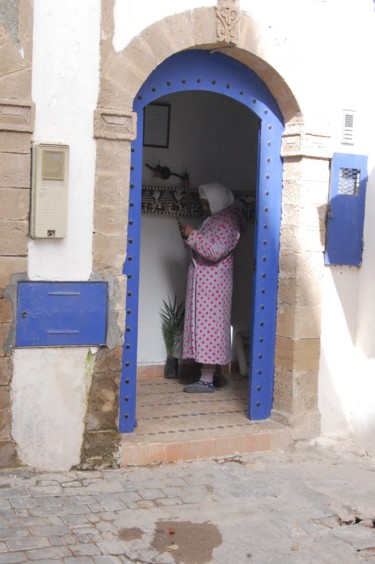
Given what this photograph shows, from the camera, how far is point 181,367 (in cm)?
727

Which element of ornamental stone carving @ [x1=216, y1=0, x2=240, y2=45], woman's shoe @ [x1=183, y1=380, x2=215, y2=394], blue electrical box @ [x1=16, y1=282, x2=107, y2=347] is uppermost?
ornamental stone carving @ [x1=216, y1=0, x2=240, y2=45]

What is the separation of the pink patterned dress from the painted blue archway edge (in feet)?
2.21

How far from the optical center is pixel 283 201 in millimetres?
5926

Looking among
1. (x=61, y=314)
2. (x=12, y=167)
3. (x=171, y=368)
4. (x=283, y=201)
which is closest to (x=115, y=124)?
(x=12, y=167)

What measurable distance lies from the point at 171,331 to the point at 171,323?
0.08 m

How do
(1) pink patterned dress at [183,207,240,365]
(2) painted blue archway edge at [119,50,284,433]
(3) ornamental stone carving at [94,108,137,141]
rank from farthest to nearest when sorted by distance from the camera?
(1) pink patterned dress at [183,207,240,365]
(2) painted blue archway edge at [119,50,284,433]
(3) ornamental stone carving at [94,108,137,141]

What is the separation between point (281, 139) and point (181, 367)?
2379mm

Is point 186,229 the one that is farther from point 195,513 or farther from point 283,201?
point 195,513

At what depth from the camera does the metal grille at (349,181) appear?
235 inches

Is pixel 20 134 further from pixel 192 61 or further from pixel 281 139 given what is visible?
pixel 281 139

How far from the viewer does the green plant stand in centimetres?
715

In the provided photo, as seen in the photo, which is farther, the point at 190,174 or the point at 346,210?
the point at 190,174

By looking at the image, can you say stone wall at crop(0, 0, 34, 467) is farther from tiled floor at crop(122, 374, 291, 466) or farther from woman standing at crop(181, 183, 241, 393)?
woman standing at crop(181, 183, 241, 393)

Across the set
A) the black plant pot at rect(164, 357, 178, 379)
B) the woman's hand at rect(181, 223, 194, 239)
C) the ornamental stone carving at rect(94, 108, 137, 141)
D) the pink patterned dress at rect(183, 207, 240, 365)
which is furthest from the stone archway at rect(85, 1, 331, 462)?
the black plant pot at rect(164, 357, 178, 379)
